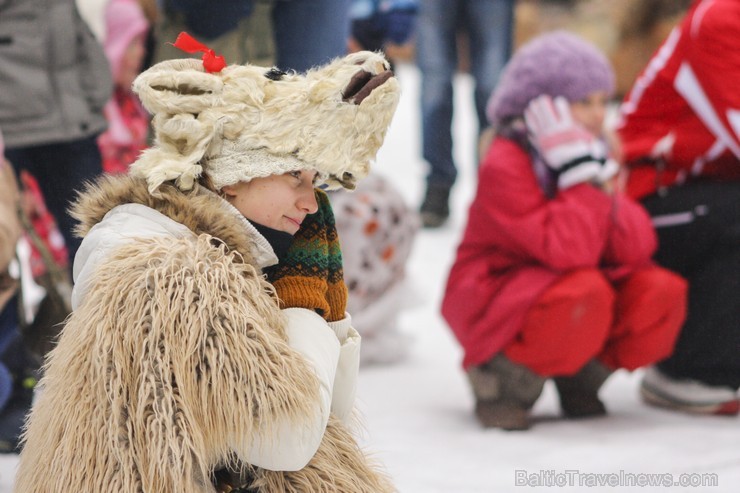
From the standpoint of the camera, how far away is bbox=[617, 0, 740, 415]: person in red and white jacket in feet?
8.87

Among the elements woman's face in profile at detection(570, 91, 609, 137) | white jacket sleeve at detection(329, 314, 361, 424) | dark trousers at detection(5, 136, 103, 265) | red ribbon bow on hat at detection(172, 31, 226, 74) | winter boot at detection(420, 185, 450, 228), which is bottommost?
winter boot at detection(420, 185, 450, 228)

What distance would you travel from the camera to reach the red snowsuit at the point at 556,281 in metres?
2.56

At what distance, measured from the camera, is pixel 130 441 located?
145 cm

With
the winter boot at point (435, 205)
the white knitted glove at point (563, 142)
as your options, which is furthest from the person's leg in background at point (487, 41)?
the white knitted glove at point (563, 142)

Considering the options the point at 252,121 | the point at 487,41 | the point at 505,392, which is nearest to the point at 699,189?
the point at 505,392

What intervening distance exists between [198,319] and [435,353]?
2.07m

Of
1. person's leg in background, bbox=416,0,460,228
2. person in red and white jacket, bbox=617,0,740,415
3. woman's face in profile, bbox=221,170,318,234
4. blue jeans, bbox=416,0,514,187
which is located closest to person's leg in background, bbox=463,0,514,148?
blue jeans, bbox=416,0,514,187

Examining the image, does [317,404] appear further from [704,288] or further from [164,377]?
[704,288]

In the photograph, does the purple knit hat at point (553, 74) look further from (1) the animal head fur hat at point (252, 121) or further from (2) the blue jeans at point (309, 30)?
(1) the animal head fur hat at point (252, 121)

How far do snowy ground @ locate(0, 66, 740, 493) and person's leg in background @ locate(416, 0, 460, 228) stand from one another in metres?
1.34

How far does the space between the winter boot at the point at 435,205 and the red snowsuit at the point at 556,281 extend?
2038 mm

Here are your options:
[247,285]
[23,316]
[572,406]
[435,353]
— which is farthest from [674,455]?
[23,316]

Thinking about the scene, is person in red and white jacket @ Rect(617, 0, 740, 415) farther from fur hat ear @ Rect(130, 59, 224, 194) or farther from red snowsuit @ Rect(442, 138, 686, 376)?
fur hat ear @ Rect(130, 59, 224, 194)

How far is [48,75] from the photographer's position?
2520mm
